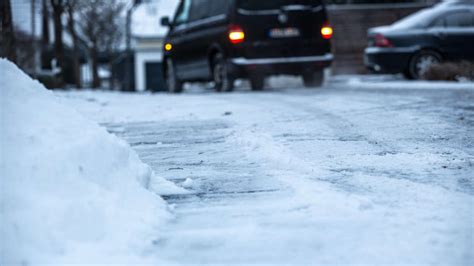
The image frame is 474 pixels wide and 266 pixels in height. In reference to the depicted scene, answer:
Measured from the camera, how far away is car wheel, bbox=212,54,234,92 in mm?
12289

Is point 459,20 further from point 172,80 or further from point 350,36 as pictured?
point 350,36

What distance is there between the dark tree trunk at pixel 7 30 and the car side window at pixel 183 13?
376 cm

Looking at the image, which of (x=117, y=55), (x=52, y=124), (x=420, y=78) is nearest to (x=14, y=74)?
(x=52, y=124)

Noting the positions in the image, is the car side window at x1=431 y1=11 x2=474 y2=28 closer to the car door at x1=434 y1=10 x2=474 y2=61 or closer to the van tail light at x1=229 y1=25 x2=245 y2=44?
A: the car door at x1=434 y1=10 x2=474 y2=61

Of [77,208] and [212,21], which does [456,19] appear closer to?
[212,21]

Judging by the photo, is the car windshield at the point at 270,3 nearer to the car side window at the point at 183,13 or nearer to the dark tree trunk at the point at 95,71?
the car side window at the point at 183,13

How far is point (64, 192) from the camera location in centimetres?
278

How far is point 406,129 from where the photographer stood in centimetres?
596

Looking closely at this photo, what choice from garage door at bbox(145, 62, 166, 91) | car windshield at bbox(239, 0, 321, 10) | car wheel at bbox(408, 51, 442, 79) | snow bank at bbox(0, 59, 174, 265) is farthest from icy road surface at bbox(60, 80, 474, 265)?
garage door at bbox(145, 62, 166, 91)

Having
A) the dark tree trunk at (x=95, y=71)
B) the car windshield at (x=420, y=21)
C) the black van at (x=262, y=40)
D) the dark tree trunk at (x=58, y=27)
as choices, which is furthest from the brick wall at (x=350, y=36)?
the dark tree trunk at (x=95, y=71)

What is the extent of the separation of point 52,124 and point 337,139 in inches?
110

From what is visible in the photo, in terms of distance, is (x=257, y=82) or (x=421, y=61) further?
(x=421, y=61)

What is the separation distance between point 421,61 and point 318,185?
11713mm

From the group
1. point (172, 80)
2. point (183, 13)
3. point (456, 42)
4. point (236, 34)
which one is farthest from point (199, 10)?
point (456, 42)
